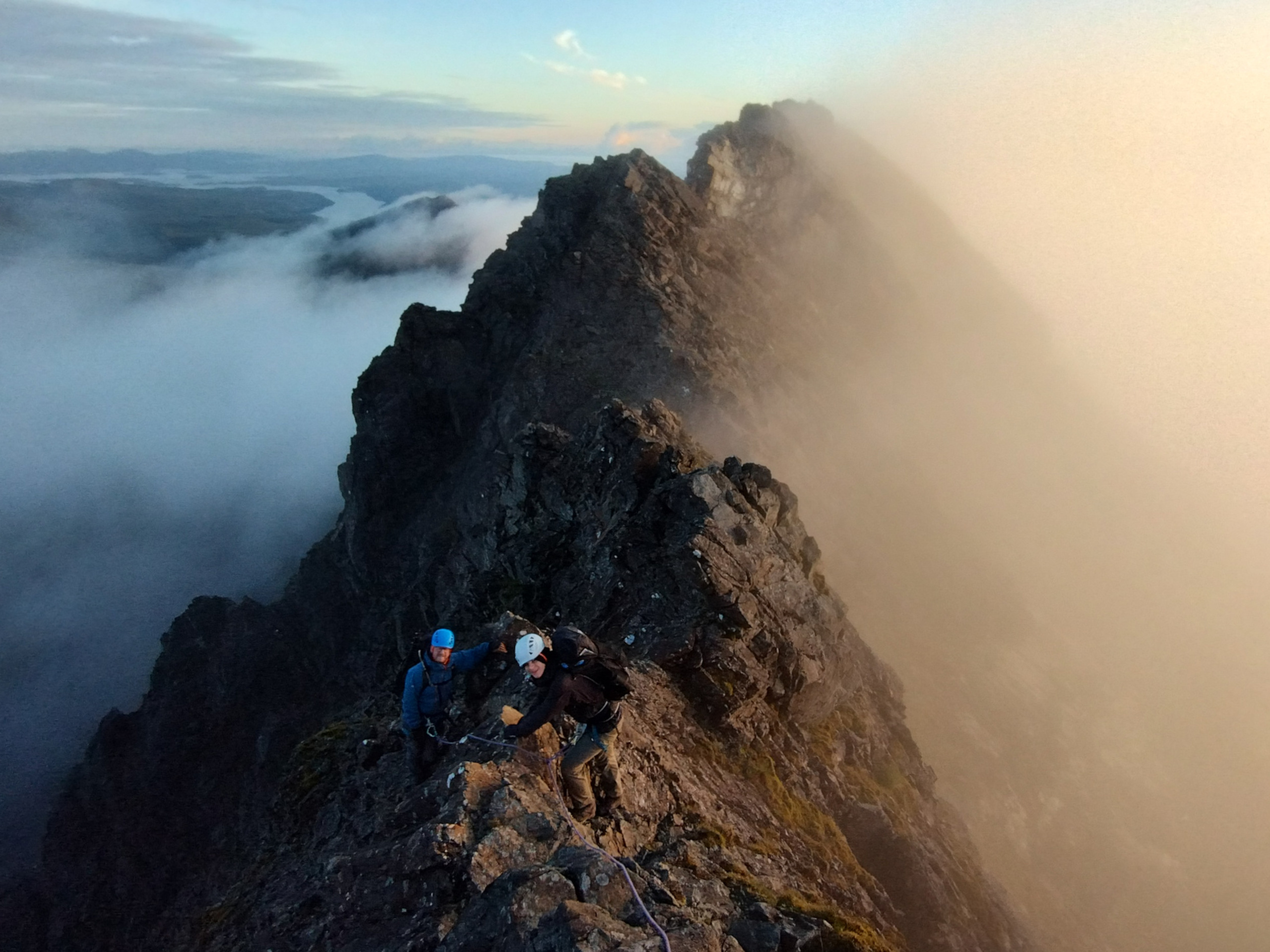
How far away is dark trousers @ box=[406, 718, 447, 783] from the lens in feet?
50.8

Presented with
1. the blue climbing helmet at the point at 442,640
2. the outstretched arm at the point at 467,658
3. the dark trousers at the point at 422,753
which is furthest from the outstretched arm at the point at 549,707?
the dark trousers at the point at 422,753

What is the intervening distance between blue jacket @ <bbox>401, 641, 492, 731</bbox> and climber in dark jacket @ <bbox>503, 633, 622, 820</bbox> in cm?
196

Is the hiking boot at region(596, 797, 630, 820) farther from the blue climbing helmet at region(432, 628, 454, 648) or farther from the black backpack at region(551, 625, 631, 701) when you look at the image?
the blue climbing helmet at region(432, 628, 454, 648)

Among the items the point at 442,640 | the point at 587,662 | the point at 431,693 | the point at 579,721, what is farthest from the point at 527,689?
the point at 587,662

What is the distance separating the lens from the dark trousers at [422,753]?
15492mm

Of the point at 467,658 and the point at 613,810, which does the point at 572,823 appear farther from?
the point at 467,658

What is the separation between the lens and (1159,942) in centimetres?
4091

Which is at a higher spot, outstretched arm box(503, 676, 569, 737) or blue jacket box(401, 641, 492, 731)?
outstretched arm box(503, 676, 569, 737)

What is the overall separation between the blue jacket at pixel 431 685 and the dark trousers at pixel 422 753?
0.63 feet

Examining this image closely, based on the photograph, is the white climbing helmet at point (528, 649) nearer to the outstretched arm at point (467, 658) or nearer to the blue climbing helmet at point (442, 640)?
the blue climbing helmet at point (442, 640)

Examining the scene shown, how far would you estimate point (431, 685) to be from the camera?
594 inches

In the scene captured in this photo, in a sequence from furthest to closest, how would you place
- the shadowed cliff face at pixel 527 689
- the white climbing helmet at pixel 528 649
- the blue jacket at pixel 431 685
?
the blue jacket at pixel 431 685
the shadowed cliff face at pixel 527 689
the white climbing helmet at pixel 528 649

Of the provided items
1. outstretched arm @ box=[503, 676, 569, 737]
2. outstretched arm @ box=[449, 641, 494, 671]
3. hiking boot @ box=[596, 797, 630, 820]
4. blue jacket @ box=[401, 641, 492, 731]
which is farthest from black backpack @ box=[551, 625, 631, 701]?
blue jacket @ box=[401, 641, 492, 731]

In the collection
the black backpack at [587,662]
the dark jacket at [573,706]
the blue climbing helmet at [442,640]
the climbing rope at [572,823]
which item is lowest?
the climbing rope at [572,823]
